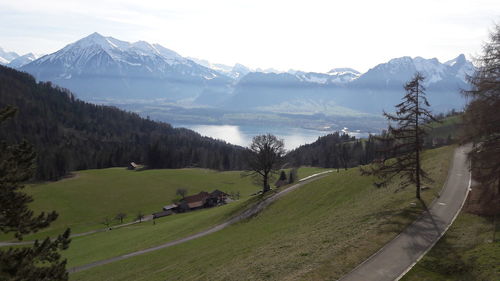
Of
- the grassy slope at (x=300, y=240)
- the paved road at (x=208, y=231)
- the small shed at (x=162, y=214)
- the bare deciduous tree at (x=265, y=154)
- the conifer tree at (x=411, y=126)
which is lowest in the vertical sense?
the small shed at (x=162, y=214)

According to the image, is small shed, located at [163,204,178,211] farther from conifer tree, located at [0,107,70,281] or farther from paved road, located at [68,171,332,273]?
conifer tree, located at [0,107,70,281]

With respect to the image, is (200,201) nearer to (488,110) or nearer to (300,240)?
(300,240)

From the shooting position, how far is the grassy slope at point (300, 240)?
23.6 m

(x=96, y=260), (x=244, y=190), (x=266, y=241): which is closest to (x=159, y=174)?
(x=244, y=190)

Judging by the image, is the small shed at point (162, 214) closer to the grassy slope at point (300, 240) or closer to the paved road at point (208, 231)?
the paved road at point (208, 231)

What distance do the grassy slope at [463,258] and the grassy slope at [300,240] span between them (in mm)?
3475

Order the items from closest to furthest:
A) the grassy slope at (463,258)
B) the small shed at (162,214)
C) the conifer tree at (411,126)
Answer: the grassy slope at (463,258) < the conifer tree at (411,126) < the small shed at (162,214)

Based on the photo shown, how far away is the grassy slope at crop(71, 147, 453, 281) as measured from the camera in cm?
2361

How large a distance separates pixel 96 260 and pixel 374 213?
132 ft

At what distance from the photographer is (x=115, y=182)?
11750 centimetres

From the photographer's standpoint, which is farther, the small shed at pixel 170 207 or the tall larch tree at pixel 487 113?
the small shed at pixel 170 207

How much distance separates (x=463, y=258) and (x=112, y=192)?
339 feet

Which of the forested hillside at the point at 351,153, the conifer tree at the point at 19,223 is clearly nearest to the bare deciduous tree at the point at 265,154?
the conifer tree at the point at 19,223

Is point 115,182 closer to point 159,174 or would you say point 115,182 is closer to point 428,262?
point 159,174
